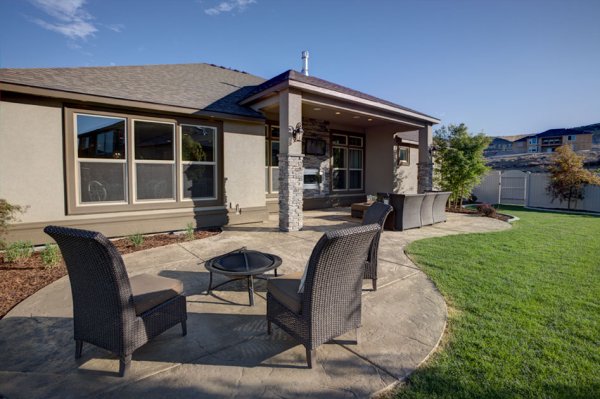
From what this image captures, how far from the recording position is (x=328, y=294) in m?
2.38

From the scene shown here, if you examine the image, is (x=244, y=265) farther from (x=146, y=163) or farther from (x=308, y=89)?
(x=308, y=89)

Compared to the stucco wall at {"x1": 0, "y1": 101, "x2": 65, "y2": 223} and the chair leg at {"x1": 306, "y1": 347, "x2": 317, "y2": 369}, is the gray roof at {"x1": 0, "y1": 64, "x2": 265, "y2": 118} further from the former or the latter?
the chair leg at {"x1": 306, "y1": 347, "x2": 317, "y2": 369}

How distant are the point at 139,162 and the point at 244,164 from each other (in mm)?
2801

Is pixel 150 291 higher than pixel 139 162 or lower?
lower

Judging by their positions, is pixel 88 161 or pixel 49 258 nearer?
pixel 49 258

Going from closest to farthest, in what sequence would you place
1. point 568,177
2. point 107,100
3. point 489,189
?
point 107,100, point 568,177, point 489,189

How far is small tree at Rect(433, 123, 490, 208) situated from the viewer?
11984mm

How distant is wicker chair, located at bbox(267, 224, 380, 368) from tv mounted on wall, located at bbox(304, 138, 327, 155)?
971 centimetres

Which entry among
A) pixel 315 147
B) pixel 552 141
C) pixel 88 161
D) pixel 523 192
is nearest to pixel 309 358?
pixel 88 161

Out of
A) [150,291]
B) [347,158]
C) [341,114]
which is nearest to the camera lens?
[150,291]

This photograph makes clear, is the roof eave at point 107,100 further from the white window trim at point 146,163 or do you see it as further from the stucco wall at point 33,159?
the white window trim at point 146,163

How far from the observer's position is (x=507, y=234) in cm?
763

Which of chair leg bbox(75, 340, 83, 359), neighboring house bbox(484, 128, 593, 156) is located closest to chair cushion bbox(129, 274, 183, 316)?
chair leg bbox(75, 340, 83, 359)

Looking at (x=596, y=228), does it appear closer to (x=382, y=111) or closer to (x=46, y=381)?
(x=382, y=111)
